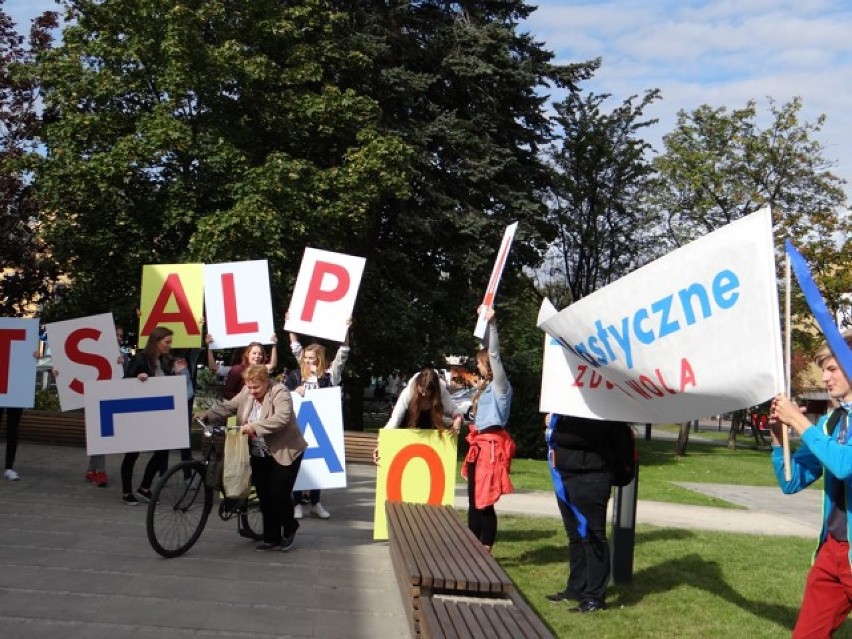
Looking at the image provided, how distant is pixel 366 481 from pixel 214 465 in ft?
22.2

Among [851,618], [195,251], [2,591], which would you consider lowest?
[851,618]

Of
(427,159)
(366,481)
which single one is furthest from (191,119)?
(366,481)

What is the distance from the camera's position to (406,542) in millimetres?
7062

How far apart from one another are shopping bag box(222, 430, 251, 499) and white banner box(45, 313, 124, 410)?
11.6ft

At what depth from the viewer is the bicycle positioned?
8.21 m

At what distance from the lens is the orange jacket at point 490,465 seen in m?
8.79

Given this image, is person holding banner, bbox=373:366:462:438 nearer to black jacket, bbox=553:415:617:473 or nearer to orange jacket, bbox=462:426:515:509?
orange jacket, bbox=462:426:515:509

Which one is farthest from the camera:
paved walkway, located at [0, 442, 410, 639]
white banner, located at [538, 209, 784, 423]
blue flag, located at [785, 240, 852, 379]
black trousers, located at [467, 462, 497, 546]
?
black trousers, located at [467, 462, 497, 546]

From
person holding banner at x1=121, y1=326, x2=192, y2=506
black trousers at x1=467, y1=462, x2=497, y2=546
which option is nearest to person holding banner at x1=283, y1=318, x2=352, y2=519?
person holding banner at x1=121, y1=326, x2=192, y2=506

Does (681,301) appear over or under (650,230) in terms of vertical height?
under

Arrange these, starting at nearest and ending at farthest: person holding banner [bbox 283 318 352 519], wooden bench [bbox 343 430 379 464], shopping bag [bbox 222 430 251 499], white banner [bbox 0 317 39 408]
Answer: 1. shopping bag [bbox 222 430 251 499]
2. person holding banner [bbox 283 318 352 519]
3. white banner [bbox 0 317 39 408]
4. wooden bench [bbox 343 430 379 464]

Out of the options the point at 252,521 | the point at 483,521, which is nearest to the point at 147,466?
the point at 252,521

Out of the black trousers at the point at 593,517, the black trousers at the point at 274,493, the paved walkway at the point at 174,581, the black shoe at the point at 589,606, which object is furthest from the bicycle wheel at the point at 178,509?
the black shoe at the point at 589,606

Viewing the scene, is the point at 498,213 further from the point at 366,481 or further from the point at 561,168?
the point at 366,481
